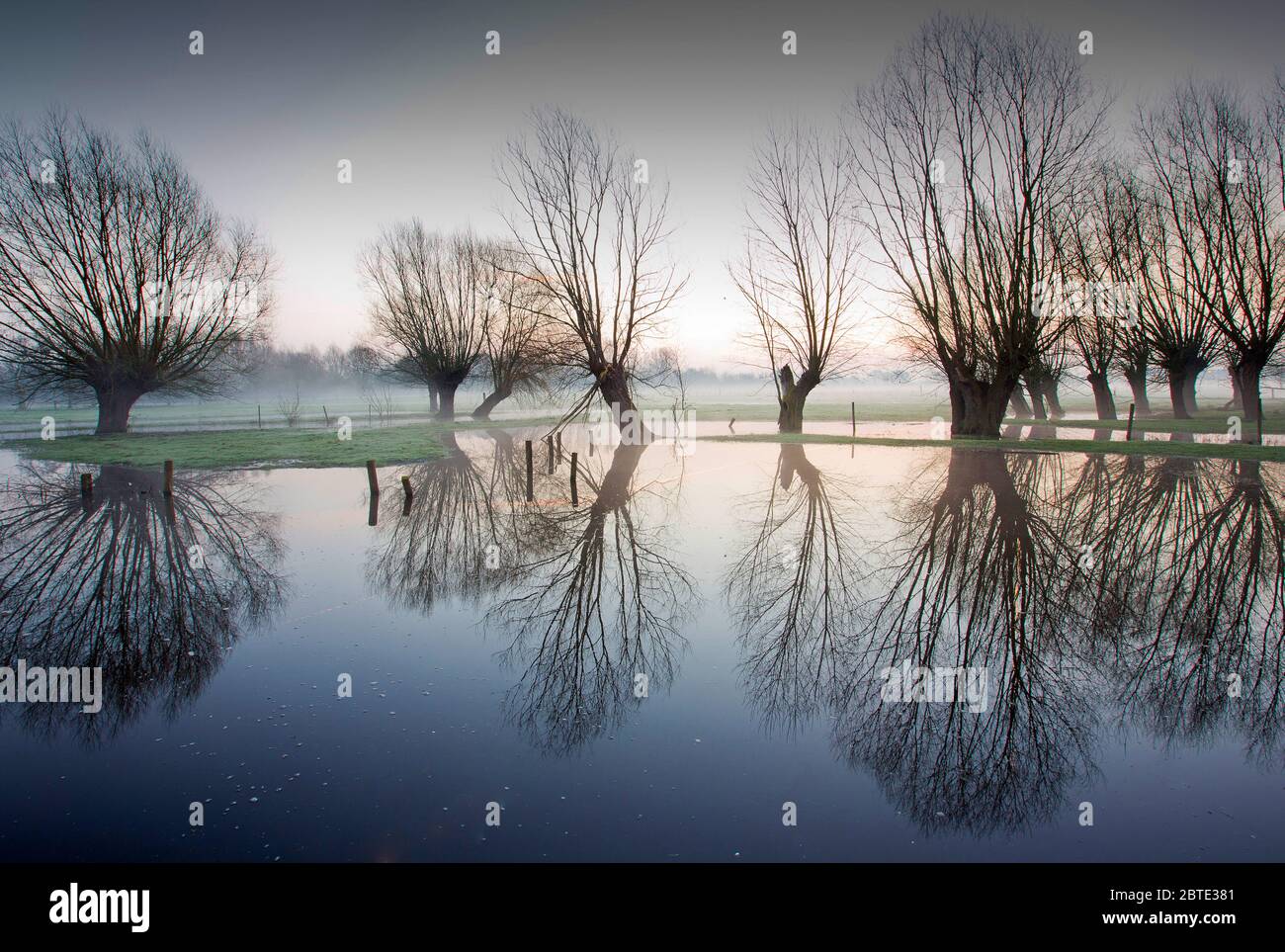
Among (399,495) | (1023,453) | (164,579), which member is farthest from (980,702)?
(1023,453)

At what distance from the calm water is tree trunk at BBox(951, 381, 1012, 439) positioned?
50.6 feet

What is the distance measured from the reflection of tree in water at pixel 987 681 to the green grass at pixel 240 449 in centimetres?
2152

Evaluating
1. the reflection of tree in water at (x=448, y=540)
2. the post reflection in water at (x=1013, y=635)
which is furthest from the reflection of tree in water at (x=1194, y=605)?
the reflection of tree in water at (x=448, y=540)

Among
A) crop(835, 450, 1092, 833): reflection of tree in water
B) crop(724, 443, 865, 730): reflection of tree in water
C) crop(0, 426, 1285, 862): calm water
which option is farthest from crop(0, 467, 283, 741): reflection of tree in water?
crop(835, 450, 1092, 833): reflection of tree in water

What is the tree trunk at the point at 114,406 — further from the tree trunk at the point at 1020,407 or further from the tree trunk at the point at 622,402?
the tree trunk at the point at 1020,407

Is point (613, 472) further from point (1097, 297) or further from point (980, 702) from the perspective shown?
point (1097, 297)

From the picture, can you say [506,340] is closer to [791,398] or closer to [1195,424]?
[791,398]

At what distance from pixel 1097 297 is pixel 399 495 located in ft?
126

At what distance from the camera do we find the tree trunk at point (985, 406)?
28.7 metres

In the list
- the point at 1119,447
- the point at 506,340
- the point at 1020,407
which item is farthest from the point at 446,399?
the point at 1020,407

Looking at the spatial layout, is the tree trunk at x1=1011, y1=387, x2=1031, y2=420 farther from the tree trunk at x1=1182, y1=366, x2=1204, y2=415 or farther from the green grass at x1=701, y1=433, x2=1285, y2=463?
the green grass at x1=701, y1=433, x2=1285, y2=463

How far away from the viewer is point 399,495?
18.0 meters

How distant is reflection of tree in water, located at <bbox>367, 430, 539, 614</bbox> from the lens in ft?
32.3

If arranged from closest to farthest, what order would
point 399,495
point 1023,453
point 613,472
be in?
point 399,495 < point 613,472 < point 1023,453
